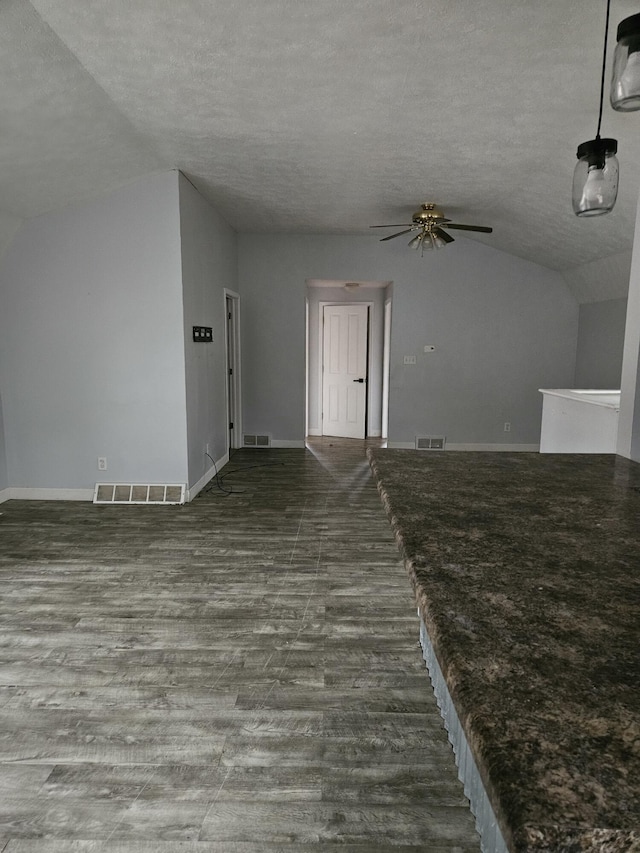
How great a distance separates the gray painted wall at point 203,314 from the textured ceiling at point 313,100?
469 mm

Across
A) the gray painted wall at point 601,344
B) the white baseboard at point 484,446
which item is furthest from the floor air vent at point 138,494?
the gray painted wall at point 601,344

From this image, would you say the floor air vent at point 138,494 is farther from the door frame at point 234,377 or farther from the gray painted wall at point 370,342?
the gray painted wall at point 370,342

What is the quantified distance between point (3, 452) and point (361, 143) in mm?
3993

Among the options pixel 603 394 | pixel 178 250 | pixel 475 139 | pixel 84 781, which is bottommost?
pixel 84 781

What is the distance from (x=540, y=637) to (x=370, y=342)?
291 inches

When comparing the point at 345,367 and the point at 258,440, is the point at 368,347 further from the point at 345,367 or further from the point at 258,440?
the point at 258,440

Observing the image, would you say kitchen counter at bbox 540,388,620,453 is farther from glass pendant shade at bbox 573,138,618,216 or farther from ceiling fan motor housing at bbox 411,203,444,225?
glass pendant shade at bbox 573,138,618,216

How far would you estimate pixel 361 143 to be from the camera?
3.68 m

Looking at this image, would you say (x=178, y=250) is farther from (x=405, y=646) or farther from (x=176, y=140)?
(x=405, y=646)

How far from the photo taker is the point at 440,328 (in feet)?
22.4

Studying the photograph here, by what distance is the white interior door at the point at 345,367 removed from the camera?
7898mm

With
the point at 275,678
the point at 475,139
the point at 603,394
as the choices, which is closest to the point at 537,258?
the point at 603,394

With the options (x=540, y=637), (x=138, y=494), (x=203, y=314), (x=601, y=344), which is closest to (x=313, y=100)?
(x=203, y=314)

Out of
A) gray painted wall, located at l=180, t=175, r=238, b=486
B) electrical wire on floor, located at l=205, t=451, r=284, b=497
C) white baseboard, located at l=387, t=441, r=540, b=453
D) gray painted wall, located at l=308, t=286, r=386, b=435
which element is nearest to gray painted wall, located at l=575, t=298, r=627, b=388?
white baseboard, located at l=387, t=441, r=540, b=453
